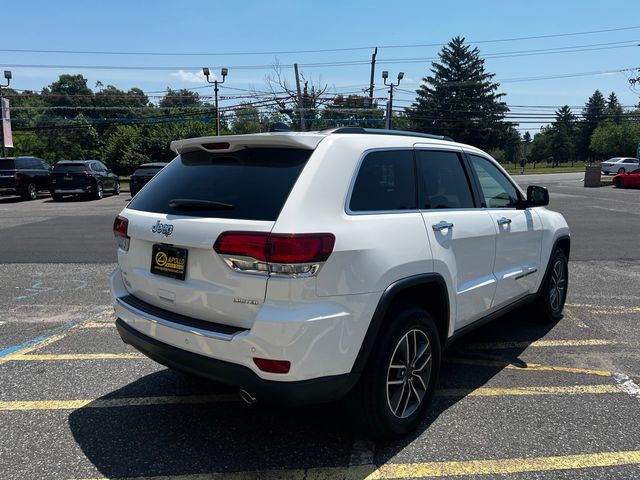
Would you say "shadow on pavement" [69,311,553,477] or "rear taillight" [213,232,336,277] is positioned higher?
"rear taillight" [213,232,336,277]

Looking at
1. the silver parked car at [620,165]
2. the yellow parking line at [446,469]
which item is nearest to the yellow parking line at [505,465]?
the yellow parking line at [446,469]

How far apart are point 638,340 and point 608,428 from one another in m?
2.06

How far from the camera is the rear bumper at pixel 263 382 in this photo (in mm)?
2506

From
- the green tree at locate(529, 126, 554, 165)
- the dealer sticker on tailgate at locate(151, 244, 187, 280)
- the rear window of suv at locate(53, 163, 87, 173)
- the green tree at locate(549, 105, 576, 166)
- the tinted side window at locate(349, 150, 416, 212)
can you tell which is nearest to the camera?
the dealer sticker on tailgate at locate(151, 244, 187, 280)

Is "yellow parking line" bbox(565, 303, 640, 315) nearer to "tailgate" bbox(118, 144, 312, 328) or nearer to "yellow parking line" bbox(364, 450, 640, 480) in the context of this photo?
"yellow parking line" bbox(364, 450, 640, 480)

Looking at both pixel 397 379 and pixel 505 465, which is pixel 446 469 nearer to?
pixel 505 465

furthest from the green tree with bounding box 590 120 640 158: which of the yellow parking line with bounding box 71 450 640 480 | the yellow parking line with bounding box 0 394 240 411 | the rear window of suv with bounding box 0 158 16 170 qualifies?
the yellow parking line with bounding box 0 394 240 411

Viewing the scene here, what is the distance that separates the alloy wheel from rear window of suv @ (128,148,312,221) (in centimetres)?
113

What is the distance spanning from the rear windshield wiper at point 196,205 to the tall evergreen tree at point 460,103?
70161 mm

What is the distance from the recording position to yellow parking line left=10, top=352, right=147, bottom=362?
4316mm

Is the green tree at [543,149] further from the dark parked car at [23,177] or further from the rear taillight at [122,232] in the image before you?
the rear taillight at [122,232]

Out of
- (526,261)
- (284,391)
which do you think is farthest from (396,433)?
(526,261)

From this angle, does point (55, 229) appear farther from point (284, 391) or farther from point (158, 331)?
point (284, 391)

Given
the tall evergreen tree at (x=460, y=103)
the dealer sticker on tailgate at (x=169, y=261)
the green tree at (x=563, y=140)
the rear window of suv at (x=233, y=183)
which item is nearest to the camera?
the rear window of suv at (x=233, y=183)
